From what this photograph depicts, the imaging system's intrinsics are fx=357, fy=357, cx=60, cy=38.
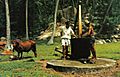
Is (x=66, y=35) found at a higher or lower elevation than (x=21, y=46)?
higher

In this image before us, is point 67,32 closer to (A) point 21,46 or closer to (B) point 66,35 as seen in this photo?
(B) point 66,35

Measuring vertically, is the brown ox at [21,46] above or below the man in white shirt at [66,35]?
below

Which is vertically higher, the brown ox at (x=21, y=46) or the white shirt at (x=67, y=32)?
the white shirt at (x=67, y=32)

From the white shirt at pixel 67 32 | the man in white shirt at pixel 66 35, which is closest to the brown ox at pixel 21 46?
the man in white shirt at pixel 66 35

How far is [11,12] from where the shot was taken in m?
56.1

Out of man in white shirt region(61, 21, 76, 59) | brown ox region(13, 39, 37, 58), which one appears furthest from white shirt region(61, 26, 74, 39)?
brown ox region(13, 39, 37, 58)

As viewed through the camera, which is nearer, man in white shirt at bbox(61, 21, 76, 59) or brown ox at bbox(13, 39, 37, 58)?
man in white shirt at bbox(61, 21, 76, 59)

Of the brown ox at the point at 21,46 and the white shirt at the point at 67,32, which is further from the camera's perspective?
the brown ox at the point at 21,46

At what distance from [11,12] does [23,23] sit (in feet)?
8.74

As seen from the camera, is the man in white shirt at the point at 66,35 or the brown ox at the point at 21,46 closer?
the man in white shirt at the point at 66,35

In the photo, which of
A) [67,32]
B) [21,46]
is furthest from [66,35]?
[21,46]

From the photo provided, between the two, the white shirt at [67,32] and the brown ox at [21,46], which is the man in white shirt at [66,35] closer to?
the white shirt at [67,32]

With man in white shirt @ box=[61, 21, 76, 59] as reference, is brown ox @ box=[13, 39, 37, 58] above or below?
below

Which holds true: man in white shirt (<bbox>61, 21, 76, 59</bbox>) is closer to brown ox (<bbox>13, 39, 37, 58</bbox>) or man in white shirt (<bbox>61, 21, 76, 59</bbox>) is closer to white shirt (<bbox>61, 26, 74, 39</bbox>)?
white shirt (<bbox>61, 26, 74, 39</bbox>)
